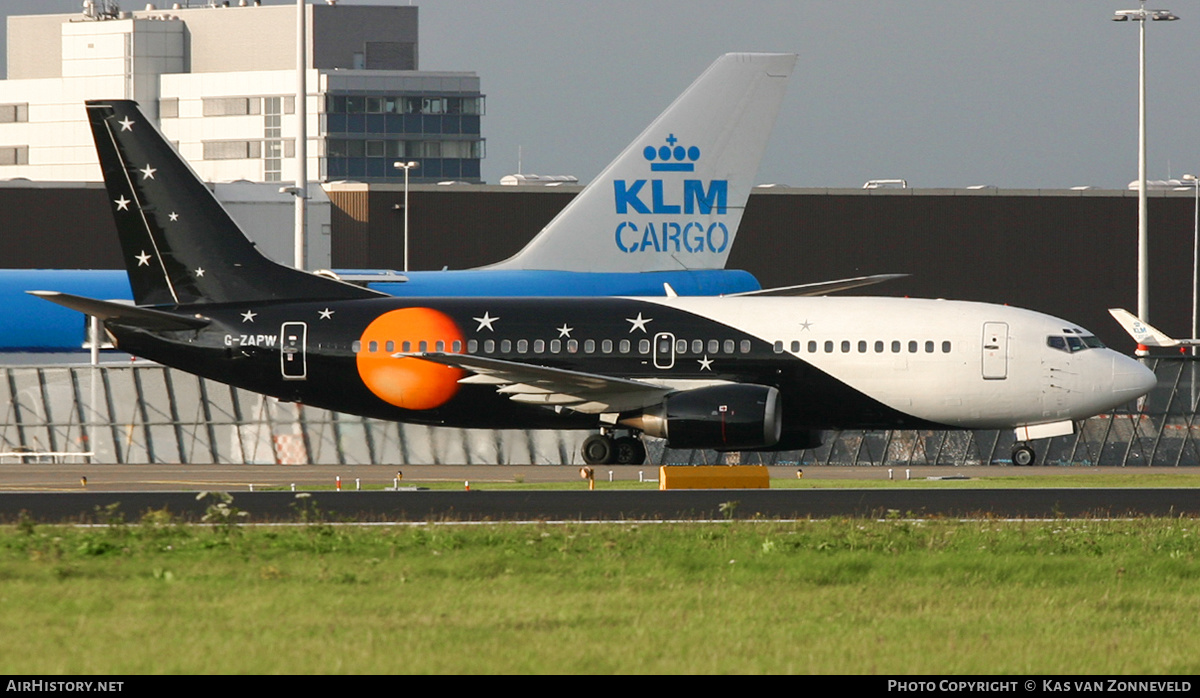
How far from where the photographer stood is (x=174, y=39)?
183875mm

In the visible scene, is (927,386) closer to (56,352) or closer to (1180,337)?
(56,352)

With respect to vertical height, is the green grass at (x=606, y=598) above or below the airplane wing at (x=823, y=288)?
below

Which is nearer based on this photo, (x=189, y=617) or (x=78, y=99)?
(x=189, y=617)

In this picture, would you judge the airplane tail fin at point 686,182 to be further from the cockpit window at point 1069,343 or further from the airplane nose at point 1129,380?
the airplane nose at point 1129,380

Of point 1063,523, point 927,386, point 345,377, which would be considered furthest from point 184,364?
point 1063,523

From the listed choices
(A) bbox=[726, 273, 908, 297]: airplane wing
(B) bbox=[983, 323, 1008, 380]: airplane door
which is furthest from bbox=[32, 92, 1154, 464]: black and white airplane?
(A) bbox=[726, 273, 908, 297]: airplane wing

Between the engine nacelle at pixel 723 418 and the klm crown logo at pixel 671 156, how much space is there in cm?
1103

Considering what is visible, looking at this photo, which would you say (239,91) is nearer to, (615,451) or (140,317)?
(140,317)

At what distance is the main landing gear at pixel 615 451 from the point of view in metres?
36.6

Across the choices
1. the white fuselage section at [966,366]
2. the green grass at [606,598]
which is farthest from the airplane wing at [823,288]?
the green grass at [606,598]

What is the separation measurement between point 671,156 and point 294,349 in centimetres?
1248

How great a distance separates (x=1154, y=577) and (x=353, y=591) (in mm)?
8290

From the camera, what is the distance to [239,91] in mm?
179750

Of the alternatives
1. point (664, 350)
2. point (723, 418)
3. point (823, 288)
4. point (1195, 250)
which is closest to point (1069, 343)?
point (823, 288)
